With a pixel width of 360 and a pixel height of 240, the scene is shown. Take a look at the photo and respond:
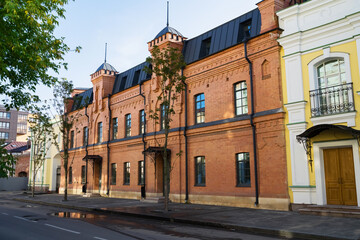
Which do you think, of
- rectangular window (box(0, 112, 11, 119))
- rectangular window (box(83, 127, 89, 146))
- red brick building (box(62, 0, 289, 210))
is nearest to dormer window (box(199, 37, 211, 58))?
red brick building (box(62, 0, 289, 210))

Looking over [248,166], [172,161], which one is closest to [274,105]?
[248,166]

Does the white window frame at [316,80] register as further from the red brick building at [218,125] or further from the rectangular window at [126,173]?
the rectangular window at [126,173]

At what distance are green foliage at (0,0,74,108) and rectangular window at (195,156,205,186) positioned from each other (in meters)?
10.7

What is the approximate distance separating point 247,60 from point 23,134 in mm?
98747

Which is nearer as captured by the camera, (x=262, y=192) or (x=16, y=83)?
(x=16, y=83)

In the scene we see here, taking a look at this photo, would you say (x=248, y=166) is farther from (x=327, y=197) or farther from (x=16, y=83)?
(x=16, y=83)

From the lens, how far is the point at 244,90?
17.7 metres

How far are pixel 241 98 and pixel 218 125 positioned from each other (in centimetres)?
199

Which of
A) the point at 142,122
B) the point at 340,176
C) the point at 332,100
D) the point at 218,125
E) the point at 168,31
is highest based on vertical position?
the point at 168,31

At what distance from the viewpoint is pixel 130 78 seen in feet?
91.2

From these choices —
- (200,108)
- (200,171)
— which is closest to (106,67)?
(200,108)

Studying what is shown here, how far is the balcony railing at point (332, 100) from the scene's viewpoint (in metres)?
13.2

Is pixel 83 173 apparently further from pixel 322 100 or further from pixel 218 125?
pixel 322 100

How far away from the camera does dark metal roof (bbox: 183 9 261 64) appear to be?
17.9m
